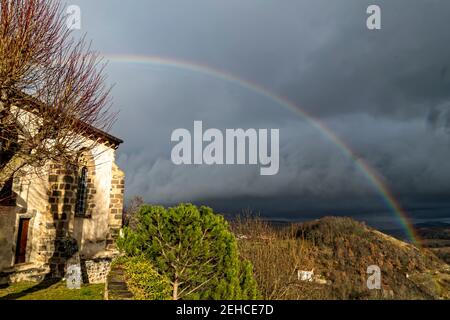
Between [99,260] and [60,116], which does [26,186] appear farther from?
[60,116]

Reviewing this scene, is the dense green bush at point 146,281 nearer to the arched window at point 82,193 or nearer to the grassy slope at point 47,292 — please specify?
the grassy slope at point 47,292

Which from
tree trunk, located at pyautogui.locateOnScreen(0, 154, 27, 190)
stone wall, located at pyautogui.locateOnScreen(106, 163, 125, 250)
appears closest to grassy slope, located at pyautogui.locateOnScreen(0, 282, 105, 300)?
tree trunk, located at pyautogui.locateOnScreen(0, 154, 27, 190)

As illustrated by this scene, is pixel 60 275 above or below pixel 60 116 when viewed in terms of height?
below

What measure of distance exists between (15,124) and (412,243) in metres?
23.8

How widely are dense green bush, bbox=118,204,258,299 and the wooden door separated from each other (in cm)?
1010

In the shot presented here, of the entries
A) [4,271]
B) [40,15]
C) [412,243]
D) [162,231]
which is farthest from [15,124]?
[412,243]

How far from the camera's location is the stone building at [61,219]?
629 inches

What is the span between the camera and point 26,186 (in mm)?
16688

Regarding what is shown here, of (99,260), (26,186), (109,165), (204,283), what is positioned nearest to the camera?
(204,283)

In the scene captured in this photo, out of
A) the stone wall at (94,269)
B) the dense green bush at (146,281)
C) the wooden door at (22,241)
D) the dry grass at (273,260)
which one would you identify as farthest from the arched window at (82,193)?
the dense green bush at (146,281)

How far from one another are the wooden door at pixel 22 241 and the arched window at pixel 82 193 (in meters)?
3.35

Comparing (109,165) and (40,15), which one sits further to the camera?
(109,165)
